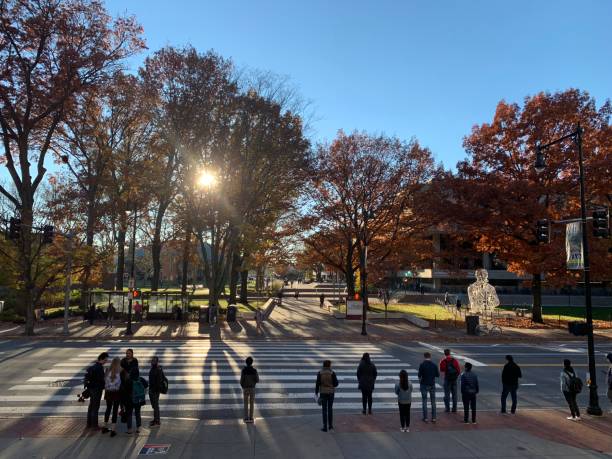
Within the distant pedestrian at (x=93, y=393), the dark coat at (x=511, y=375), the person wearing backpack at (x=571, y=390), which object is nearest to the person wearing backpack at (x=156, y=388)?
the distant pedestrian at (x=93, y=393)

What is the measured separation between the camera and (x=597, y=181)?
30.9 metres

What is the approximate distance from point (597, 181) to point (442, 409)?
26.1 metres

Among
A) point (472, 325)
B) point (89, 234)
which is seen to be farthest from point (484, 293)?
point (89, 234)

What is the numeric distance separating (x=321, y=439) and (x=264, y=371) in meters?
7.72

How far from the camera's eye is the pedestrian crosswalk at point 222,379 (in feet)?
40.2

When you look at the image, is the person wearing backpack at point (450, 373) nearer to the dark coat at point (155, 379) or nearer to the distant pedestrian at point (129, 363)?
the dark coat at point (155, 379)

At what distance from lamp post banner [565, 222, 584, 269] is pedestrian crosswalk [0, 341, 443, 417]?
19.5ft

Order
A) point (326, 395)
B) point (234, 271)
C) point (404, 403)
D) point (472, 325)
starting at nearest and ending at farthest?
1. point (326, 395)
2. point (404, 403)
3. point (472, 325)
4. point (234, 271)

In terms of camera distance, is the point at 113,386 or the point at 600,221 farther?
the point at 600,221

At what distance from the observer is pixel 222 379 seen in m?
15.3

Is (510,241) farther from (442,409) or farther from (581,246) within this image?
(442,409)

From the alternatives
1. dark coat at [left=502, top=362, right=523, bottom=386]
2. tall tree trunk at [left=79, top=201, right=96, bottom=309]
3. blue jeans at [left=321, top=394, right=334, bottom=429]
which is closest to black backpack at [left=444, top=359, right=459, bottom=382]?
dark coat at [left=502, top=362, right=523, bottom=386]

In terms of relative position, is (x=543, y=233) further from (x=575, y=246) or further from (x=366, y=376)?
(x=366, y=376)

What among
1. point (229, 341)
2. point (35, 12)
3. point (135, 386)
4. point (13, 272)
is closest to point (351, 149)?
point (229, 341)
